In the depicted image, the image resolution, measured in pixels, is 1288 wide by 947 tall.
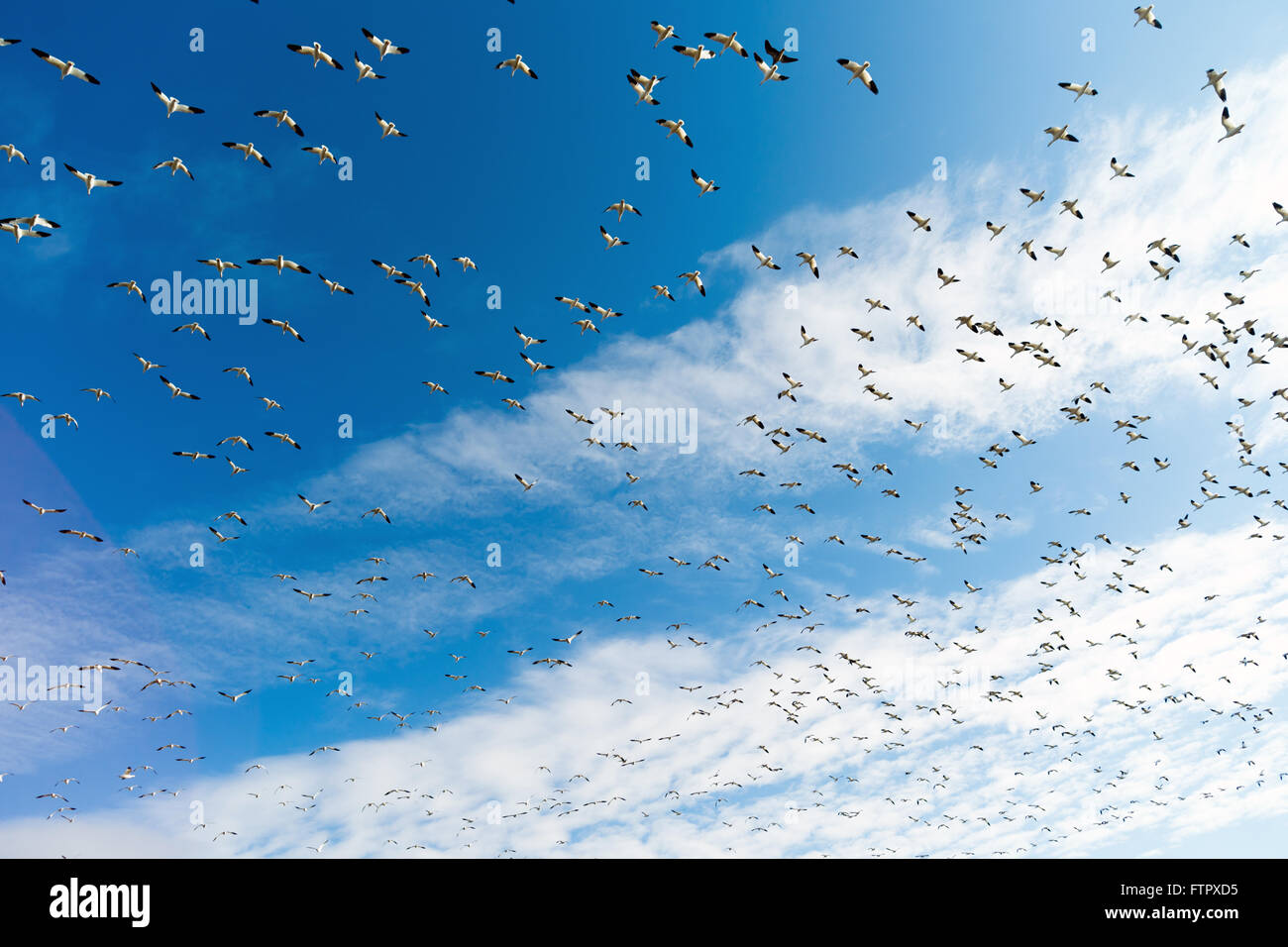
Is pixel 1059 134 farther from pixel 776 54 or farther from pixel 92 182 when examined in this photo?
pixel 92 182

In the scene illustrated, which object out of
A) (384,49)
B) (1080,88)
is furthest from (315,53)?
(1080,88)

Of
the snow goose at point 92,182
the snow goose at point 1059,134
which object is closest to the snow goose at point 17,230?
the snow goose at point 92,182

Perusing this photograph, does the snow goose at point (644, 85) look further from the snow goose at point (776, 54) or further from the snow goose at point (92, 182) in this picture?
the snow goose at point (92, 182)

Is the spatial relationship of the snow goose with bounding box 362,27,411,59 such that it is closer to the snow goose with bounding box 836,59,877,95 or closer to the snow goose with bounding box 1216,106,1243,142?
the snow goose with bounding box 836,59,877,95

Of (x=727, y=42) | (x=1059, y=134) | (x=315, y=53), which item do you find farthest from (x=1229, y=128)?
(x=315, y=53)

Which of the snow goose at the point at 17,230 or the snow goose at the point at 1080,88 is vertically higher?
the snow goose at the point at 1080,88

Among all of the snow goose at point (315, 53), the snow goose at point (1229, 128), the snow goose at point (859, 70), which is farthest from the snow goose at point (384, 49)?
the snow goose at point (1229, 128)

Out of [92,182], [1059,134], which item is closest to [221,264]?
[92,182]

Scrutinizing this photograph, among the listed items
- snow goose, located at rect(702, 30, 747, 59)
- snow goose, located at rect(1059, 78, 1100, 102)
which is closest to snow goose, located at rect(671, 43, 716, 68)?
snow goose, located at rect(702, 30, 747, 59)

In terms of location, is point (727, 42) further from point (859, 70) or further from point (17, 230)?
point (17, 230)
